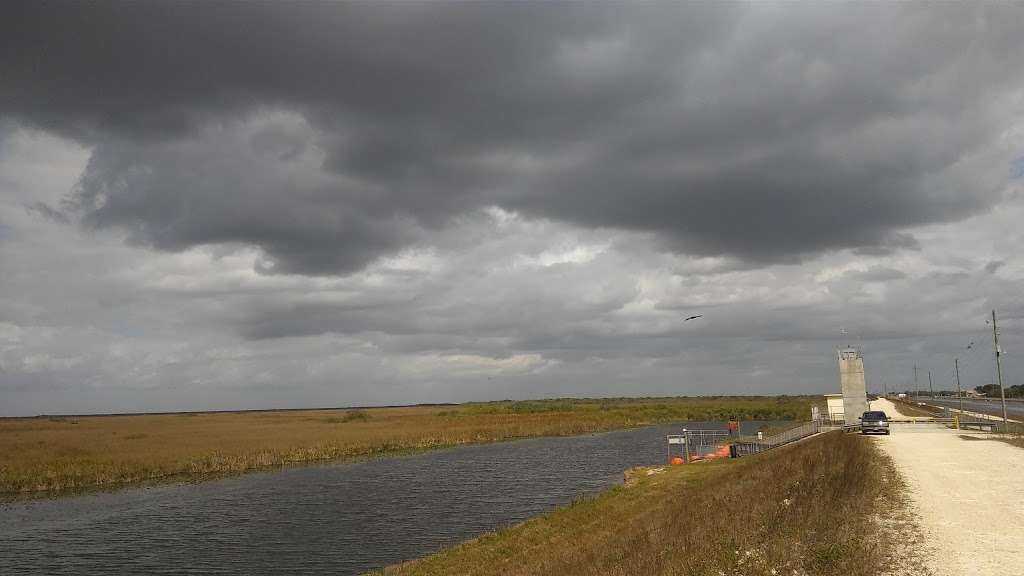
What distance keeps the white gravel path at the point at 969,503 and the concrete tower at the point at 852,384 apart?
28.4 m

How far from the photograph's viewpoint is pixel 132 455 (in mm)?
62188

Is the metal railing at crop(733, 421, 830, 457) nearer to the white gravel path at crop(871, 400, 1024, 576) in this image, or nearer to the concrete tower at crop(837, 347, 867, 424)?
the concrete tower at crop(837, 347, 867, 424)

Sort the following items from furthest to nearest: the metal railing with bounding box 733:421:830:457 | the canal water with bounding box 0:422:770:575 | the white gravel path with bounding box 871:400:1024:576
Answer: the metal railing with bounding box 733:421:830:457 → the canal water with bounding box 0:422:770:575 → the white gravel path with bounding box 871:400:1024:576

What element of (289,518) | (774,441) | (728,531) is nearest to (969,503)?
(728,531)

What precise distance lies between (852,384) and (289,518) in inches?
2566

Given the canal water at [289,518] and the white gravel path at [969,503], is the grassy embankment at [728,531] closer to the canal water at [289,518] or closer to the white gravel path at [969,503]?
the white gravel path at [969,503]

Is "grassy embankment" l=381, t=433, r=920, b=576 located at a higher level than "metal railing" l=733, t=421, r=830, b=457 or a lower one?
higher

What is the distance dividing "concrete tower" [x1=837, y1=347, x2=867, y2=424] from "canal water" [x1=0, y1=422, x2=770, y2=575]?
29975 millimetres

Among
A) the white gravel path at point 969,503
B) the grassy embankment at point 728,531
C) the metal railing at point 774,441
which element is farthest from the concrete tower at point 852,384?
the grassy embankment at point 728,531

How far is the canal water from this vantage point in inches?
1158

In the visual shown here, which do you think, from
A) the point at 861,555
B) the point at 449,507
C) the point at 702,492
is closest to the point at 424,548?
the point at 449,507

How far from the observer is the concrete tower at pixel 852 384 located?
73.7 m

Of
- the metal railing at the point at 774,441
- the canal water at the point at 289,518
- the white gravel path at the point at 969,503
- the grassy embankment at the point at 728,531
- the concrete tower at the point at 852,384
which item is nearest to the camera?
the white gravel path at the point at 969,503

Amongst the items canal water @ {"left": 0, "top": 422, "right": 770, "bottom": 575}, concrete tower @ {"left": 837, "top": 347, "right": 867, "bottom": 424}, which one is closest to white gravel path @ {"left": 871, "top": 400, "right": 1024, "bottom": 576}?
canal water @ {"left": 0, "top": 422, "right": 770, "bottom": 575}
